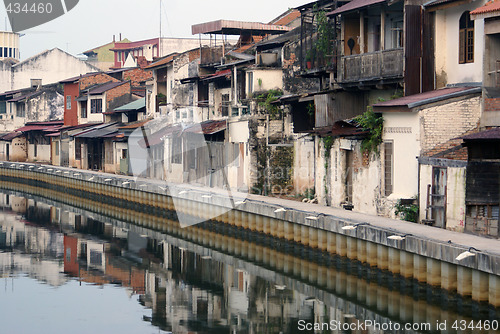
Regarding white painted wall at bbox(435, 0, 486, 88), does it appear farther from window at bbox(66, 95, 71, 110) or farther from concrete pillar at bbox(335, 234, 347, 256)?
window at bbox(66, 95, 71, 110)

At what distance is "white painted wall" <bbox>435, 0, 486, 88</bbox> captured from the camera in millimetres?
25172

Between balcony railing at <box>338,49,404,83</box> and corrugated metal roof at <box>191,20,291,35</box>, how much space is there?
528 inches

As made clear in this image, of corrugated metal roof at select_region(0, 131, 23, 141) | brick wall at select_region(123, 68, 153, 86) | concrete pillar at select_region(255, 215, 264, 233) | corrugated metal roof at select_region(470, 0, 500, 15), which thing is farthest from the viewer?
corrugated metal roof at select_region(0, 131, 23, 141)

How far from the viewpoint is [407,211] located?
24500mm

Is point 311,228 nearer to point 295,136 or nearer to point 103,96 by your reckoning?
point 295,136

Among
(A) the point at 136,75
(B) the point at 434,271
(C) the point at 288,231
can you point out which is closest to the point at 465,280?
(B) the point at 434,271

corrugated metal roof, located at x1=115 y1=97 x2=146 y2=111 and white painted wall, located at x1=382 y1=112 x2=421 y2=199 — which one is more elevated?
corrugated metal roof, located at x1=115 y1=97 x2=146 y2=111

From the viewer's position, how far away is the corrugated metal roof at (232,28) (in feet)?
140

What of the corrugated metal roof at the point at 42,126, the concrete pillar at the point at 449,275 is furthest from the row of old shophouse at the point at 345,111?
the corrugated metal roof at the point at 42,126

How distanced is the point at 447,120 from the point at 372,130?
291cm

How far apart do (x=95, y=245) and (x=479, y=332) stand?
804 inches

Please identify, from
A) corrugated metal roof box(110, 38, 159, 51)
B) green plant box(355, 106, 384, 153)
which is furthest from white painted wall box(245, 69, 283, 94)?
corrugated metal roof box(110, 38, 159, 51)

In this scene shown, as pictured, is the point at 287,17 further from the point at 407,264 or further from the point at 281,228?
the point at 407,264

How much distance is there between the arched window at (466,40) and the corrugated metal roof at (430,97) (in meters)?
1.07
